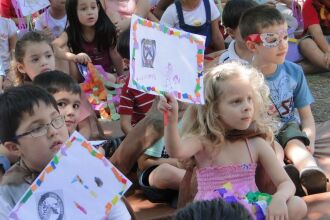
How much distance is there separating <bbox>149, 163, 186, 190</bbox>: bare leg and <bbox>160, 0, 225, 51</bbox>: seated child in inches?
95.6

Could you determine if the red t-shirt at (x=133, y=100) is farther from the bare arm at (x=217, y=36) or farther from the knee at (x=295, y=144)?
the bare arm at (x=217, y=36)

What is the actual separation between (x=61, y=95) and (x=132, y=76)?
926 mm

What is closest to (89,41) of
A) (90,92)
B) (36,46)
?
(90,92)

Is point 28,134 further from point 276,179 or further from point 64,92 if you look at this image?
point 276,179

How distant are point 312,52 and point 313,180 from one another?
2.58 meters

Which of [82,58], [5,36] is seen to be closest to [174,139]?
[82,58]

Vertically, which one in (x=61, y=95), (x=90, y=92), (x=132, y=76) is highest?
(x=132, y=76)

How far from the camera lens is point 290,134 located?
3365 mm

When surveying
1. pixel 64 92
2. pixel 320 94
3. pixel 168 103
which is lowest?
pixel 320 94

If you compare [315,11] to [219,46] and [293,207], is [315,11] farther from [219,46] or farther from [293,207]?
[293,207]

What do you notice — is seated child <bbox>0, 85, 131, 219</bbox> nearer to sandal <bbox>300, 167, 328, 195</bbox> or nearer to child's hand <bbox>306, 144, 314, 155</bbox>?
sandal <bbox>300, 167, 328, 195</bbox>

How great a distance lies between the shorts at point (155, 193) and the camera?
301cm

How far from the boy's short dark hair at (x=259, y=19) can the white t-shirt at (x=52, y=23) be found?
2.19 m

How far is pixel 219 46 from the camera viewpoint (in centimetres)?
538
